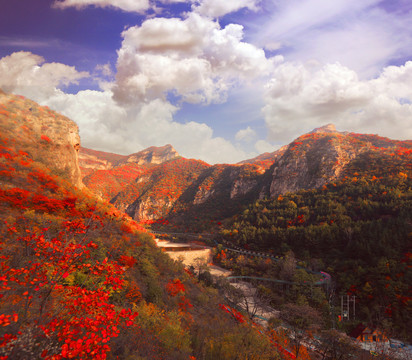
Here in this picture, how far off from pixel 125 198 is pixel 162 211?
1439 inches

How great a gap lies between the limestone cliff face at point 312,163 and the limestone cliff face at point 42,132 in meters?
95.6

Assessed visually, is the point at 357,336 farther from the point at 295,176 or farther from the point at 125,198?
the point at 125,198

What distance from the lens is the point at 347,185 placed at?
73.7m

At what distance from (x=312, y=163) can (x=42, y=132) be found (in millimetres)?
112236

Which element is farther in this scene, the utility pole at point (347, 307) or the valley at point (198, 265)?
the utility pole at point (347, 307)

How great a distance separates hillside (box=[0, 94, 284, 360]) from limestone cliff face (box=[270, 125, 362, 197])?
8879 cm

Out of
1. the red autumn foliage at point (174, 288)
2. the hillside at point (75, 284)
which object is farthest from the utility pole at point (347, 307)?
the red autumn foliage at point (174, 288)

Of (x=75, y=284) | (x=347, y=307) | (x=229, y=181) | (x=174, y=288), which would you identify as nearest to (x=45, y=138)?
(x=174, y=288)

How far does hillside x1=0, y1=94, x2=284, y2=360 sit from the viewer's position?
6000 millimetres

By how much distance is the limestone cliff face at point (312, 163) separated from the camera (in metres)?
96.2

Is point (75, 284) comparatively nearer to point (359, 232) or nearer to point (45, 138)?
point (45, 138)

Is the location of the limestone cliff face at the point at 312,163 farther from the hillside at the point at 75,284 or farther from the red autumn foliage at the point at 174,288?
the red autumn foliage at the point at 174,288

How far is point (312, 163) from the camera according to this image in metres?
107

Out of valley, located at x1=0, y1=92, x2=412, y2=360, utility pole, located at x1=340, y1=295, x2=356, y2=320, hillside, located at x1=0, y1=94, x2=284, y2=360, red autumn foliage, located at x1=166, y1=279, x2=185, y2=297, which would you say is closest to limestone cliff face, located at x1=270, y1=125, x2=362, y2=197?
valley, located at x1=0, y1=92, x2=412, y2=360
